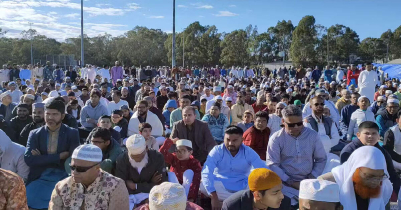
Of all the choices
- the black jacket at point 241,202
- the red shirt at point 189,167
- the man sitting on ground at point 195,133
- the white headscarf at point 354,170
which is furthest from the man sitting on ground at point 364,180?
the man sitting on ground at point 195,133

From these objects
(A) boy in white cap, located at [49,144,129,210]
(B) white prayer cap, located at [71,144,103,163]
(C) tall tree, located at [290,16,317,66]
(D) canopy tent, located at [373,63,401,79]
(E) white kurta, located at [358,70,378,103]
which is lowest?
(A) boy in white cap, located at [49,144,129,210]

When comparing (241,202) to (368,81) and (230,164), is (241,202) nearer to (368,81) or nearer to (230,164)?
(230,164)

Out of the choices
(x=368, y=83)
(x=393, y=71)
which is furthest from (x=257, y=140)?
(x=393, y=71)

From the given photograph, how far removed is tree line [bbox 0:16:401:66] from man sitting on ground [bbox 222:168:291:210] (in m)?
35.8

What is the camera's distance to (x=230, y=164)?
4.41 meters

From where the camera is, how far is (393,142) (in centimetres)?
488

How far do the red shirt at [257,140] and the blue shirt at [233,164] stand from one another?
108cm

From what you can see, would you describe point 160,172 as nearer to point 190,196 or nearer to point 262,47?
point 190,196

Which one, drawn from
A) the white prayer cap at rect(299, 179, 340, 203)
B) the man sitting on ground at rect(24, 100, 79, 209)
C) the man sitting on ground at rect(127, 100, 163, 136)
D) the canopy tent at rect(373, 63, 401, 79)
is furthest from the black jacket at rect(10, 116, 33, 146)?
the canopy tent at rect(373, 63, 401, 79)

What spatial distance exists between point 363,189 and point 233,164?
1759mm

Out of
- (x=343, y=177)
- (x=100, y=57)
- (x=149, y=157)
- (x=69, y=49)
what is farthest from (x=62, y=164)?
(x=69, y=49)

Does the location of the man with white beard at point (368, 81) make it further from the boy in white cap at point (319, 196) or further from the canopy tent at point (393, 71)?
the canopy tent at point (393, 71)

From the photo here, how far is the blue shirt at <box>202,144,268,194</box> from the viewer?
437cm

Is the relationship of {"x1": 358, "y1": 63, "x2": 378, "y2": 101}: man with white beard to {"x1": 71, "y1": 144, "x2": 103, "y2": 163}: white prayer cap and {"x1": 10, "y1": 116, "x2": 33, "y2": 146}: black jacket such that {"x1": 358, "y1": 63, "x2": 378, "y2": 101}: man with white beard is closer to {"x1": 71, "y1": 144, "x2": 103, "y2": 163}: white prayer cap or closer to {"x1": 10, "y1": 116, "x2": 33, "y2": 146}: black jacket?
{"x1": 10, "y1": 116, "x2": 33, "y2": 146}: black jacket
